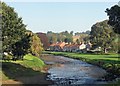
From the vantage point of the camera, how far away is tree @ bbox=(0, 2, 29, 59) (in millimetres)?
61481

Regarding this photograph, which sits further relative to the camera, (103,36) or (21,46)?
(103,36)

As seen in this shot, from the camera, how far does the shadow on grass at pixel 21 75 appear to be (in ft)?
178

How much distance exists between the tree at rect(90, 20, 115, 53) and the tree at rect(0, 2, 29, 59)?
86.0 metres

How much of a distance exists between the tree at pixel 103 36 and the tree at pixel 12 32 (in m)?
86.0

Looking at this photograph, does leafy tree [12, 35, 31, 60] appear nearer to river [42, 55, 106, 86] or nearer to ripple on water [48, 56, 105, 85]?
river [42, 55, 106, 86]

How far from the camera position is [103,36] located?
155875 millimetres

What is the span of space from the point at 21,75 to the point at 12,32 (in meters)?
8.58

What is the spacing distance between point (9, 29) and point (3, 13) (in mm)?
3144

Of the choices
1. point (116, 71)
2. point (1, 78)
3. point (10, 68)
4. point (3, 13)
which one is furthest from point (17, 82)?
point (116, 71)

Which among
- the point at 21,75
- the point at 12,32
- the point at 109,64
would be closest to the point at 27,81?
the point at 21,75

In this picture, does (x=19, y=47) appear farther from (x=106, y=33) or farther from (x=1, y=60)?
(x=106, y=33)

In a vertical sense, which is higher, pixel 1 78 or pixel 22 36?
pixel 22 36

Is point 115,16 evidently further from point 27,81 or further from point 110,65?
point 110,65

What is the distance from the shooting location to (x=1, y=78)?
52719mm
